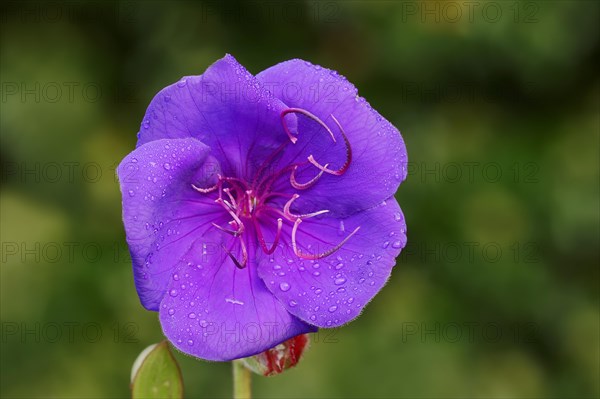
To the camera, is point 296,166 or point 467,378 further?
point 467,378

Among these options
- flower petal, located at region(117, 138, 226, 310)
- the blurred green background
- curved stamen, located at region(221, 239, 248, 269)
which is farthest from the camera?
the blurred green background

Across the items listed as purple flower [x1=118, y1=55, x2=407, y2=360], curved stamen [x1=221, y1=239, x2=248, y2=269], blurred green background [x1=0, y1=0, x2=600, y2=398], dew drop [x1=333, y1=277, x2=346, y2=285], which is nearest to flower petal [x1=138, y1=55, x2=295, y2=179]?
purple flower [x1=118, y1=55, x2=407, y2=360]

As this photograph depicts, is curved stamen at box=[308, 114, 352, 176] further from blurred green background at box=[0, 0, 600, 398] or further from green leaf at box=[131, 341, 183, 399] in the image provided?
blurred green background at box=[0, 0, 600, 398]

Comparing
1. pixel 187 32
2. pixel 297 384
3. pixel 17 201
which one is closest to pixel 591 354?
pixel 297 384

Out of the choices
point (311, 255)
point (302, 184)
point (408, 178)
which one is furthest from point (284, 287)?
point (408, 178)

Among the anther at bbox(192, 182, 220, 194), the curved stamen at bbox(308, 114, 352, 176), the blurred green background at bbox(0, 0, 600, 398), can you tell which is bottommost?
the blurred green background at bbox(0, 0, 600, 398)

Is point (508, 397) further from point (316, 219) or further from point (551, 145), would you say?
point (316, 219)

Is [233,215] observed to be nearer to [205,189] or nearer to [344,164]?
[205,189]
